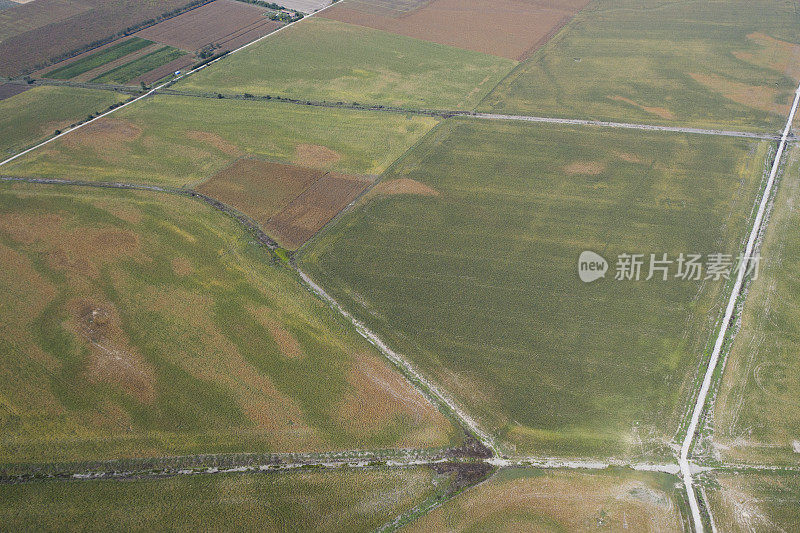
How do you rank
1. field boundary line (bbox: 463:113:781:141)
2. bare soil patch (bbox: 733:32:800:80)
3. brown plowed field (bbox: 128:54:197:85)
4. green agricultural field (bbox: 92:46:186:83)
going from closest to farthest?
1. field boundary line (bbox: 463:113:781:141)
2. bare soil patch (bbox: 733:32:800:80)
3. brown plowed field (bbox: 128:54:197:85)
4. green agricultural field (bbox: 92:46:186:83)

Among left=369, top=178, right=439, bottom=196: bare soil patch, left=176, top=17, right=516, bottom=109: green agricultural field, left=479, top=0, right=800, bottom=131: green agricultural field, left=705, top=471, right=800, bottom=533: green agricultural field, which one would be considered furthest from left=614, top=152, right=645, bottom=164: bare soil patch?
left=705, top=471, right=800, bottom=533: green agricultural field

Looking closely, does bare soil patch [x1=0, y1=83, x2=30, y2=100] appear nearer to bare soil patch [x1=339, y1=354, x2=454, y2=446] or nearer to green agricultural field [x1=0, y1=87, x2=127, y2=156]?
green agricultural field [x1=0, y1=87, x2=127, y2=156]

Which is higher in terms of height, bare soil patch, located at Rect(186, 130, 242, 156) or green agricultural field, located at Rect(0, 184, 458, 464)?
bare soil patch, located at Rect(186, 130, 242, 156)

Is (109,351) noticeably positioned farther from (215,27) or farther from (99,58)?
(215,27)

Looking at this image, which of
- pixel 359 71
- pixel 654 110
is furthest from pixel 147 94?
pixel 654 110

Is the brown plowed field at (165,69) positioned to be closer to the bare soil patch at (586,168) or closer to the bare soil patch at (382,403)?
the bare soil patch at (586,168)

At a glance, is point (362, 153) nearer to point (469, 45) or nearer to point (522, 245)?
point (522, 245)

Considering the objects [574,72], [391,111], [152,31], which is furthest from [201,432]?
[152,31]
